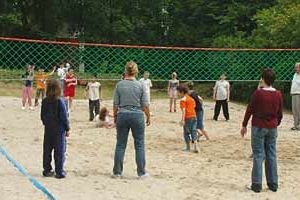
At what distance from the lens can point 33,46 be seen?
24.6m

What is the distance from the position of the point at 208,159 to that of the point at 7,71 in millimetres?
13148

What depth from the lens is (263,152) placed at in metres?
7.69

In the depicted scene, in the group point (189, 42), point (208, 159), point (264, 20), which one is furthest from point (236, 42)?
point (208, 159)

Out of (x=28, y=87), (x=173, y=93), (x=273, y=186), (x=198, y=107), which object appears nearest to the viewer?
(x=273, y=186)

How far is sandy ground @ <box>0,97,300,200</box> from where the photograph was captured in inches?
292

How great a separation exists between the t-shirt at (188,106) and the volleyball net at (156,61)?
7.54 metres

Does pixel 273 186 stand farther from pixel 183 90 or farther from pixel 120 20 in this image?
pixel 120 20

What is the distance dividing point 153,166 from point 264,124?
226 cm

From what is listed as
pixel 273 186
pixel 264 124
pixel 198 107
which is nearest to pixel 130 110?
pixel 264 124

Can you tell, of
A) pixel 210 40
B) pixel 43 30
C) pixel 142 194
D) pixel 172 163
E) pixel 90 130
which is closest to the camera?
pixel 142 194

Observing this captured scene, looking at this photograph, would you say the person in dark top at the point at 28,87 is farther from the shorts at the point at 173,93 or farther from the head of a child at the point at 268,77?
the head of a child at the point at 268,77

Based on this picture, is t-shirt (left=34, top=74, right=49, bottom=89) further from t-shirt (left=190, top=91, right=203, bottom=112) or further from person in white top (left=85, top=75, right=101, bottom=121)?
t-shirt (left=190, top=91, right=203, bottom=112)

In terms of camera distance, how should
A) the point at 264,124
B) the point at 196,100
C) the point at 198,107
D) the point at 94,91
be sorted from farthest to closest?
1. the point at 94,91
2. the point at 198,107
3. the point at 196,100
4. the point at 264,124

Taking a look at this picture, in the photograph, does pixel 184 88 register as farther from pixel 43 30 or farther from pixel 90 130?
pixel 43 30
